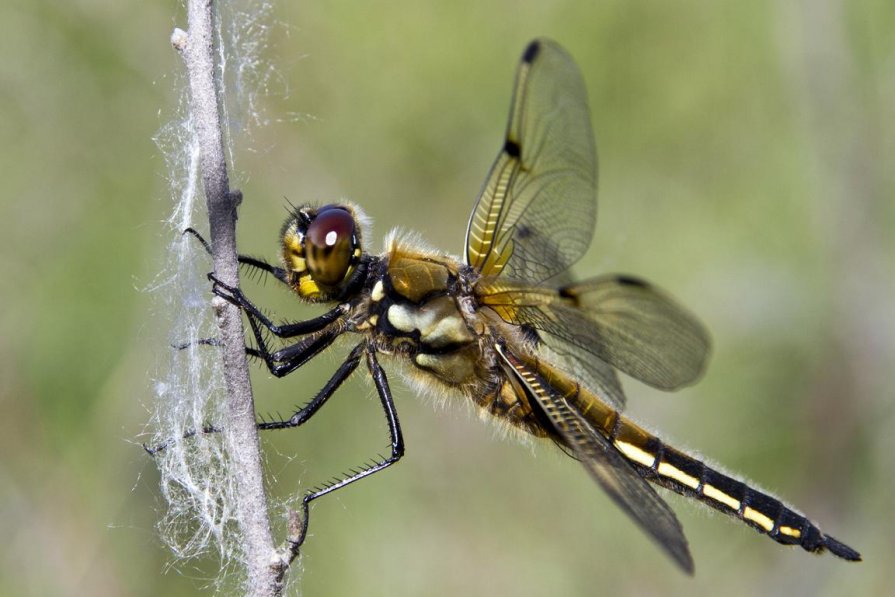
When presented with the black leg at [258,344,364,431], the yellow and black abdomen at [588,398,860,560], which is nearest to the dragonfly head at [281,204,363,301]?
the black leg at [258,344,364,431]

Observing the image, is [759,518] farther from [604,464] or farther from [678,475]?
[604,464]

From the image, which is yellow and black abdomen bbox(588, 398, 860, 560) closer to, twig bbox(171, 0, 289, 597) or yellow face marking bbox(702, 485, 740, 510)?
yellow face marking bbox(702, 485, 740, 510)

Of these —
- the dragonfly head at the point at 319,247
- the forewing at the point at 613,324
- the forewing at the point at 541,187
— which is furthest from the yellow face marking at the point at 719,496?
the dragonfly head at the point at 319,247

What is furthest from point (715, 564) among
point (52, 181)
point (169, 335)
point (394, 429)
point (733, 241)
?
point (52, 181)

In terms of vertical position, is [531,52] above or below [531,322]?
above

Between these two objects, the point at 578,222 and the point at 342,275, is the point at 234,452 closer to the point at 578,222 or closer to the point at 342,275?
the point at 342,275

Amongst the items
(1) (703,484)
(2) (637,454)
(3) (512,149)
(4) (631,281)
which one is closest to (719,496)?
(1) (703,484)
